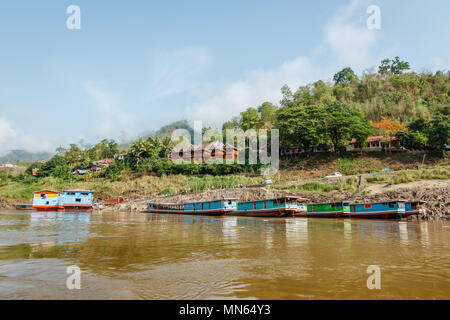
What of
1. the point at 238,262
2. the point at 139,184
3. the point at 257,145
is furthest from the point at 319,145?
the point at 238,262

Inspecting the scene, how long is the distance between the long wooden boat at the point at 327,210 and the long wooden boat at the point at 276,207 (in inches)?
25.2

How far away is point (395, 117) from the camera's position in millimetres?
56438

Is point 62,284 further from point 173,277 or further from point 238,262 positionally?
point 238,262

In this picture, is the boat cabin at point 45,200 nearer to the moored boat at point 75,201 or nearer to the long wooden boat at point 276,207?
the moored boat at point 75,201

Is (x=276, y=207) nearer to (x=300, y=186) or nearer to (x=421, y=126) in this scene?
(x=300, y=186)

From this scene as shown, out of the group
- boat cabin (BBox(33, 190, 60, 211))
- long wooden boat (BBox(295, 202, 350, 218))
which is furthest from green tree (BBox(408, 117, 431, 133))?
boat cabin (BBox(33, 190, 60, 211))

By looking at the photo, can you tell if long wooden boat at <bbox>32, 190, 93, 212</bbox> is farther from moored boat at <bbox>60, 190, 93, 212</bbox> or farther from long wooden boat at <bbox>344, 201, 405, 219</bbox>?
long wooden boat at <bbox>344, 201, 405, 219</bbox>

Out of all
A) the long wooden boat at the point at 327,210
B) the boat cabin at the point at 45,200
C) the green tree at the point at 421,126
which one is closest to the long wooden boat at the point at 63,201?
the boat cabin at the point at 45,200

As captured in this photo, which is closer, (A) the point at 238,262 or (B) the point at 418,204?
(A) the point at 238,262

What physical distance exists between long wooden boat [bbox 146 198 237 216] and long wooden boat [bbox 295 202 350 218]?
7.50 meters

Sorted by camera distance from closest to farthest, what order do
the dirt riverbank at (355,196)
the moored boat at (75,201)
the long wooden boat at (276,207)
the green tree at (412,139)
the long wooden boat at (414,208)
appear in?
the long wooden boat at (414,208) < the dirt riverbank at (355,196) < the long wooden boat at (276,207) < the green tree at (412,139) < the moored boat at (75,201)

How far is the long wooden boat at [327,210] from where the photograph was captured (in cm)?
2688
